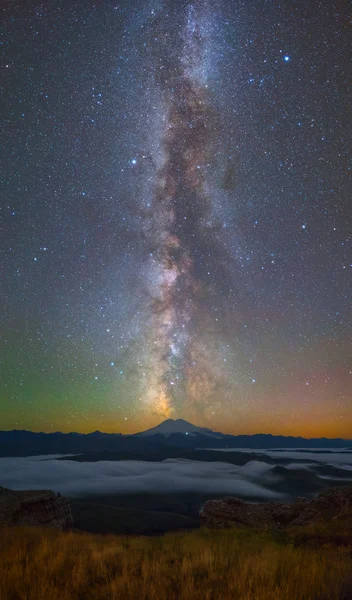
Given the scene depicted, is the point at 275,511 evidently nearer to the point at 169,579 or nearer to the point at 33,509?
the point at 33,509

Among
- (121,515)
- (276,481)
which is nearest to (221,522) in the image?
(121,515)

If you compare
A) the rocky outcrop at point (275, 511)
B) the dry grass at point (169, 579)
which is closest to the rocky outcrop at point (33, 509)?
the rocky outcrop at point (275, 511)

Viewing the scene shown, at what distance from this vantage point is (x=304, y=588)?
4895 mm

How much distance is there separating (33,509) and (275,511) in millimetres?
12090

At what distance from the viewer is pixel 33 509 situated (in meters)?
19.3

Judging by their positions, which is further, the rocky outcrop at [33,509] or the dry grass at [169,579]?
the rocky outcrop at [33,509]

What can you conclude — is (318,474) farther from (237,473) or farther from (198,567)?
(198,567)

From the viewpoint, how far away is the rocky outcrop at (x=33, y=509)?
1806cm

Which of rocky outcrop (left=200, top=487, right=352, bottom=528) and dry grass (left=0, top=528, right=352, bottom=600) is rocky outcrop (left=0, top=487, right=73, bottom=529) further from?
dry grass (left=0, top=528, right=352, bottom=600)

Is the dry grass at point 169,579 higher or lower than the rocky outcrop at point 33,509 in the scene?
higher

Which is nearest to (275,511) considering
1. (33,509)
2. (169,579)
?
(33,509)

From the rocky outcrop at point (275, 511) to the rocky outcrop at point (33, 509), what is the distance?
760 cm

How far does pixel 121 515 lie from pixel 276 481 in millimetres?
106044

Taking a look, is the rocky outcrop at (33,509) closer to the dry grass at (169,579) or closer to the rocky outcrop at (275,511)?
the rocky outcrop at (275,511)
